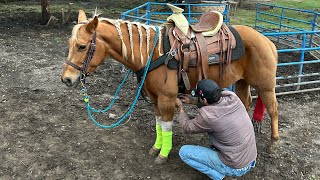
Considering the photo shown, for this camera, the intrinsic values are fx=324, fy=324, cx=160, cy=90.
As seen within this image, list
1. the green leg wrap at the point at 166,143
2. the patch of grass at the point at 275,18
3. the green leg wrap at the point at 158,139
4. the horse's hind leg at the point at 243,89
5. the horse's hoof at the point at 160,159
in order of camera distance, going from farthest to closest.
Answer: the patch of grass at the point at 275,18
the horse's hind leg at the point at 243,89
the green leg wrap at the point at 158,139
the horse's hoof at the point at 160,159
the green leg wrap at the point at 166,143

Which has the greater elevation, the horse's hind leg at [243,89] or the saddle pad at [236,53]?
the saddle pad at [236,53]

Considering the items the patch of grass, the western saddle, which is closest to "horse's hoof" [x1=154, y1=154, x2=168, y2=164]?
the western saddle

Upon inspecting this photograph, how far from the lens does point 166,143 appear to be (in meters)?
3.62

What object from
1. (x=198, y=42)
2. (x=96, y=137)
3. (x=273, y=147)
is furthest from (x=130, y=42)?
(x=273, y=147)

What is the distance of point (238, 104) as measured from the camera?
2959 millimetres

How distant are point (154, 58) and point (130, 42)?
0.29m

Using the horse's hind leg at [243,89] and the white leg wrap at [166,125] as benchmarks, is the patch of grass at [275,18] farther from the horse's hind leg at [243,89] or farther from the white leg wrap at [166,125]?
the white leg wrap at [166,125]

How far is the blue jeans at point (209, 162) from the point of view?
3.08 metres

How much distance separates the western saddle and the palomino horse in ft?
0.35

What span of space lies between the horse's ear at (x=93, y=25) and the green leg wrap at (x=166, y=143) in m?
1.35

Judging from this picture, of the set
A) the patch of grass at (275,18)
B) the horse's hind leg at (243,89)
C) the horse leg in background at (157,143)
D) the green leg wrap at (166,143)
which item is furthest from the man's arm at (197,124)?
the patch of grass at (275,18)

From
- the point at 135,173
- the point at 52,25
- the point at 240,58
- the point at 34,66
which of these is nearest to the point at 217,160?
the point at 135,173

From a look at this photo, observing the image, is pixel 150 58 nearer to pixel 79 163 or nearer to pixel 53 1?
pixel 79 163

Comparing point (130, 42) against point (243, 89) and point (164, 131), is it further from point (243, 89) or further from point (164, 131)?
point (243, 89)
